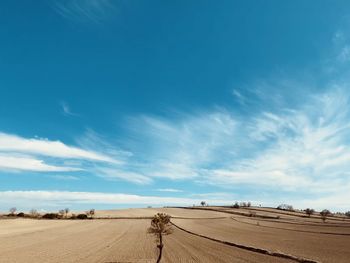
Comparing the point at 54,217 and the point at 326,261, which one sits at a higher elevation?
the point at 54,217

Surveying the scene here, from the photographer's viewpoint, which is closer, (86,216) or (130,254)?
(130,254)

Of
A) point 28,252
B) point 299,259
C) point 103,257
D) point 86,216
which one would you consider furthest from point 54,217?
point 299,259

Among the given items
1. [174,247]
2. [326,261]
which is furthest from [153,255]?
[326,261]

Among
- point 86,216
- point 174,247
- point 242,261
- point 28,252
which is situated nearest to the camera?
point 242,261

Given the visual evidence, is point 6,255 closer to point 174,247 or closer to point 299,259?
point 174,247

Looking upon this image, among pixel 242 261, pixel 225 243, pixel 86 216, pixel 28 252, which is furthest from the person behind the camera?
pixel 86 216

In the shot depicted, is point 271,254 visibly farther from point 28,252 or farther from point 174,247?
point 28,252

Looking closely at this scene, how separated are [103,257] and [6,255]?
13.5 metres

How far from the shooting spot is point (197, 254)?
48438mm

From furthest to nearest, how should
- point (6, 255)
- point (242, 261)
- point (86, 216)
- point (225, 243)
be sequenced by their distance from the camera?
1. point (86, 216)
2. point (225, 243)
3. point (6, 255)
4. point (242, 261)

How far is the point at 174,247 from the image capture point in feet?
186

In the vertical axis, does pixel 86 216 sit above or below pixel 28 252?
above

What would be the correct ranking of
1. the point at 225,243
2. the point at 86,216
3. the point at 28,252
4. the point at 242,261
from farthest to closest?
the point at 86,216, the point at 225,243, the point at 28,252, the point at 242,261

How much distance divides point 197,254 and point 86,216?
120 m
